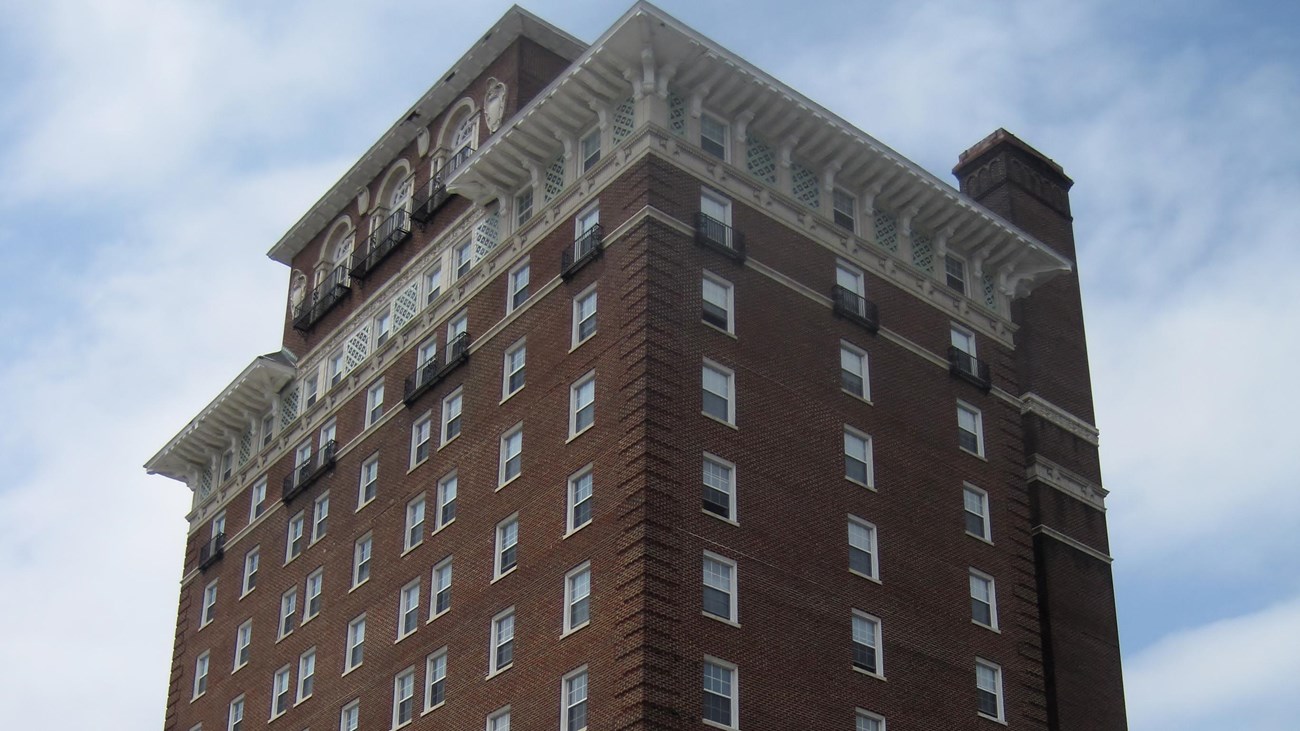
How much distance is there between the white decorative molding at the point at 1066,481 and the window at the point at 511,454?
2039 centimetres

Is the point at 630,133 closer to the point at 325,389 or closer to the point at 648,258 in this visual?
the point at 648,258

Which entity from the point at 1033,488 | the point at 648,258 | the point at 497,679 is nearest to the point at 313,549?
the point at 497,679

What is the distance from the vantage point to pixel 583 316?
6122 centimetres

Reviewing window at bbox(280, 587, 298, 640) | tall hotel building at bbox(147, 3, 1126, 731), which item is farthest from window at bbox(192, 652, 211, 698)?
window at bbox(280, 587, 298, 640)

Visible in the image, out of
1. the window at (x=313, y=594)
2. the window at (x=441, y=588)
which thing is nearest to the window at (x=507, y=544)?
the window at (x=441, y=588)

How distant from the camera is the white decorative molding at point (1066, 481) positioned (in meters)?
71.6

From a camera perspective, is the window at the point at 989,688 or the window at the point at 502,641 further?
the window at the point at 989,688

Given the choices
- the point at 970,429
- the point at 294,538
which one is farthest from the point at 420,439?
the point at 970,429

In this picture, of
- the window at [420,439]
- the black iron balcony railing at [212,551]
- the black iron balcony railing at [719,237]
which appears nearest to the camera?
the black iron balcony railing at [719,237]

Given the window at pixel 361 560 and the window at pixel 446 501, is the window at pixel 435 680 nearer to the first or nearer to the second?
the window at pixel 446 501

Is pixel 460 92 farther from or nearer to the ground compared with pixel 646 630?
farther from the ground

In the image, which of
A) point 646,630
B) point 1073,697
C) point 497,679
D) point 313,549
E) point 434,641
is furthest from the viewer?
point 313,549

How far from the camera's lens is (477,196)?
69250 mm

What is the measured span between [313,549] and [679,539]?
74.9 feet
